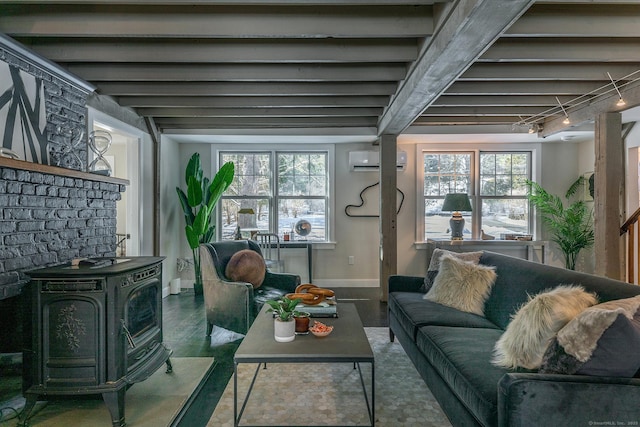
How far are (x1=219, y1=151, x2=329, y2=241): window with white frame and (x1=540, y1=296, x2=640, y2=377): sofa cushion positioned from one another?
177 inches

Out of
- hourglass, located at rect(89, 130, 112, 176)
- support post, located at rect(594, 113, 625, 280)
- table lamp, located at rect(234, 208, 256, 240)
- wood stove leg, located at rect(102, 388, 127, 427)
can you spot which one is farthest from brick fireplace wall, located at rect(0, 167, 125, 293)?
support post, located at rect(594, 113, 625, 280)

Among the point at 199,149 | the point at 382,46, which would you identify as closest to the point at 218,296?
the point at 382,46

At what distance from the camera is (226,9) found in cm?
236

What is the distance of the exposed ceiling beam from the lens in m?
1.83

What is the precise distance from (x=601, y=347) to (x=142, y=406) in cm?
238

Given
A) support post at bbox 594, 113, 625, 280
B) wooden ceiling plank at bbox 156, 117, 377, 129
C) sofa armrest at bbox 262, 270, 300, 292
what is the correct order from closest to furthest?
support post at bbox 594, 113, 625, 280, sofa armrest at bbox 262, 270, 300, 292, wooden ceiling plank at bbox 156, 117, 377, 129

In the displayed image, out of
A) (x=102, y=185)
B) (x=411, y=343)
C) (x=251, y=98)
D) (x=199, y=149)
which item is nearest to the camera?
(x=411, y=343)

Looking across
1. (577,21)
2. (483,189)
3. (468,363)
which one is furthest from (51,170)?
(483,189)

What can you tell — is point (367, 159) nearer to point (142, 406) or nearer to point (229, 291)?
point (229, 291)

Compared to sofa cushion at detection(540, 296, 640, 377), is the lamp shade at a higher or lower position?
higher

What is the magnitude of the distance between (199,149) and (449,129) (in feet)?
12.3

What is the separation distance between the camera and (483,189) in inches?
228

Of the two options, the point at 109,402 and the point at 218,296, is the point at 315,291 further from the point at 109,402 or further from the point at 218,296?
the point at 109,402

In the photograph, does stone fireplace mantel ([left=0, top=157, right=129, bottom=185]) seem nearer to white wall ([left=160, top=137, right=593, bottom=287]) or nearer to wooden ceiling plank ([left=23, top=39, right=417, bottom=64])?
wooden ceiling plank ([left=23, top=39, right=417, bottom=64])
